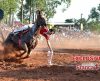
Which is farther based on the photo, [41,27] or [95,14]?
[95,14]

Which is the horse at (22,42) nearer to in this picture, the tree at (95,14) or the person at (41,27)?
the person at (41,27)

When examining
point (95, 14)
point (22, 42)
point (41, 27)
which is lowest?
point (95, 14)

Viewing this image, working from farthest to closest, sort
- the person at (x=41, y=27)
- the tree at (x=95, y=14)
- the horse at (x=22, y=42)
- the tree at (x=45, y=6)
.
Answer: the tree at (x=95, y=14)
the tree at (x=45, y=6)
the horse at (x=22, y=42)
the person at (x=41, y=27)

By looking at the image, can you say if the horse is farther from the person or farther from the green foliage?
the green foliage

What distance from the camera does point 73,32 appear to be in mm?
51406

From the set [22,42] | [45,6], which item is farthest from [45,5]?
[22,42]

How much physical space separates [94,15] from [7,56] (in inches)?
3089

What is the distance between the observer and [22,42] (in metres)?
16.5

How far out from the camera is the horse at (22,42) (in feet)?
53.3

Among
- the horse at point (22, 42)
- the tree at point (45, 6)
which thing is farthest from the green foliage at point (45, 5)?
the horse at point (22, 42)

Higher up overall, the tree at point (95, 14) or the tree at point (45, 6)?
the tree at point (45, 6)

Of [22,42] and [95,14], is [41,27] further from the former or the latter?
[95,14]

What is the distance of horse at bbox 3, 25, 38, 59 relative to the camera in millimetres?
16250

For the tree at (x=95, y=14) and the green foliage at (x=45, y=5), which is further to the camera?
the tree at (x=95, y=14)
